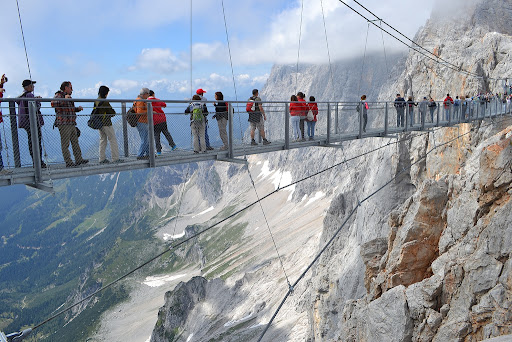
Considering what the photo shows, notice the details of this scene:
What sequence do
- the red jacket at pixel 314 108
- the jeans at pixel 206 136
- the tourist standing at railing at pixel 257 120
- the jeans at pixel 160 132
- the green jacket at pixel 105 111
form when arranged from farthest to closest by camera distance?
the red jacket at pixel 314 108 < the tourist standing at railing at pixel 257 120 < the jeans at pixel 206 136 < the jeans at pixel 160 132 < the green jacket at pixel 105 111

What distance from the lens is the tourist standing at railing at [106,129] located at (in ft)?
26.4

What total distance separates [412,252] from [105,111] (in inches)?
430

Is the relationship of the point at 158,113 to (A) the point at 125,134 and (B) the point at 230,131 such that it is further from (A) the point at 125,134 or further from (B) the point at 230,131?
(B) the point at 230,131

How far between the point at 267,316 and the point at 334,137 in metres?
41.1

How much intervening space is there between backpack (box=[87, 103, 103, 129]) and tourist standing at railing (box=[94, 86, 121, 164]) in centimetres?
4

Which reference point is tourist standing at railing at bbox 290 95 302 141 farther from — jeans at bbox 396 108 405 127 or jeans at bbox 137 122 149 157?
jeans at bbox 396 108 405 127

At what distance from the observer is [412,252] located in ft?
45.3

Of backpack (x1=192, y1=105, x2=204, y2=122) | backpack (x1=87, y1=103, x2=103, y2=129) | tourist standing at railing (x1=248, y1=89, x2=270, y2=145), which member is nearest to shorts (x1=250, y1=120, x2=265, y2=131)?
tourist standing at railing (x1=248, y1=89, x2=270, y2=145)

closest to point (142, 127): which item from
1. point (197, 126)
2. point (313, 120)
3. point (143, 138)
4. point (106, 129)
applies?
point (143, 138)

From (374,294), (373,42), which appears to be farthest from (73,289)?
(374,294)

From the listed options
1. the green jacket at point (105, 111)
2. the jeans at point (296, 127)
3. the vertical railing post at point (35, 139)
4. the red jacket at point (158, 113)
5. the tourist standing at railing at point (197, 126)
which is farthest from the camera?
the jeans at point (296, 127)

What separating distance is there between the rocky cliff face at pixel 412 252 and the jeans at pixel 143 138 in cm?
825

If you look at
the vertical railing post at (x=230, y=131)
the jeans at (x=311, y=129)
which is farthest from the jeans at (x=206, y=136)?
the jeans at (x=311, y=129)

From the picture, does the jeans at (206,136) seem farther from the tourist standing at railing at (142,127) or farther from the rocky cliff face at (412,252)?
the rocky cliff face at (412,252)
